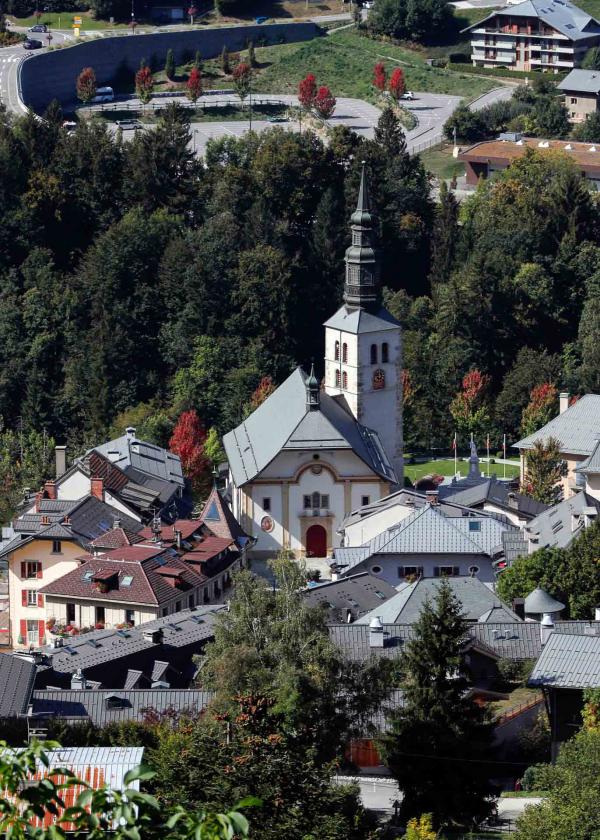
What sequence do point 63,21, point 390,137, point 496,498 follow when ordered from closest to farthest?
point 496,498, point 390,137, point 63,21

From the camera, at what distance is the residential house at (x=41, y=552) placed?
68812 mm

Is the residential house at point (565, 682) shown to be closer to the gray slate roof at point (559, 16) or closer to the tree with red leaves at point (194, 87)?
the tree with red leaves at point (194, 87)

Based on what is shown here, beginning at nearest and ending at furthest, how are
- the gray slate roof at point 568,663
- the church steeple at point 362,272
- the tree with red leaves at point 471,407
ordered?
the gray slate roof at point 568,663, the church steeple at point 362,272, the tree with red leaves at point 471,407

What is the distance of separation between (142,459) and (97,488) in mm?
6018

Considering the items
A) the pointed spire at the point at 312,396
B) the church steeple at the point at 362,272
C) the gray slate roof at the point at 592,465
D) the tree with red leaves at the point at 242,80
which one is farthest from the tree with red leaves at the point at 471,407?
the tree with red leaves at the point at 242,80

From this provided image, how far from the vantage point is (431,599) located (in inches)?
2261

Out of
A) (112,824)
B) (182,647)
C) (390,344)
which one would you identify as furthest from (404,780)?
(390,344)

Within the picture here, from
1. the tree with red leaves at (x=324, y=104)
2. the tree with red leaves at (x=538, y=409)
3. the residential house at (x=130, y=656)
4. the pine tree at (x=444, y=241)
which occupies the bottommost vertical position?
the residential house at (x=130, y=656)

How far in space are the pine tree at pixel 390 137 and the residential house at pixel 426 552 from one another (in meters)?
40.1

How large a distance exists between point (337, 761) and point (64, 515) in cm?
3085

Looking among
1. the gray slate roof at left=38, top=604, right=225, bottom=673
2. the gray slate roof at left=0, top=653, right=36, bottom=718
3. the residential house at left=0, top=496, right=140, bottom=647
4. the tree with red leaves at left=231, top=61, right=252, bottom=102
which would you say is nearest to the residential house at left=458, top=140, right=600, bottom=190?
the tree with red leaves at left=231, top=61, right=252, bottom=102

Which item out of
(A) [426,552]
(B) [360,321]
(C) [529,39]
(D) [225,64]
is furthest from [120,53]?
(A) [426,552]

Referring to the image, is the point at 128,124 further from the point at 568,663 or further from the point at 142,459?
the point at 568,663

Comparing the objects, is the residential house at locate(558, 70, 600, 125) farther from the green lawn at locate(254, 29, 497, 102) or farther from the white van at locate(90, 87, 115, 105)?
the white van at locate(90, 87, 115, 105)
